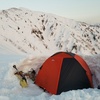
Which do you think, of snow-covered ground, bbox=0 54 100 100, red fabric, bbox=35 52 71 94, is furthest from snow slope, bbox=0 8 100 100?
red fabric, bbox=35 52 71 94

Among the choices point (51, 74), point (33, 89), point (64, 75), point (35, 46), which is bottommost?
point (35, 46)

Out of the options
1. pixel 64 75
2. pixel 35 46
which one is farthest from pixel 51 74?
pixel 35 46

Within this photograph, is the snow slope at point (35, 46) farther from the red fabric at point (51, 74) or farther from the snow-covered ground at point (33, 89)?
the red fabric at point (51, 74)

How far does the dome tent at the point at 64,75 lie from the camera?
827cm

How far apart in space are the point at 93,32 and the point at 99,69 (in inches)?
5949

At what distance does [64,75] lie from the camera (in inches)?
330

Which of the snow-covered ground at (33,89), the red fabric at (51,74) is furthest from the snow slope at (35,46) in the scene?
the red fabric at (51,74)

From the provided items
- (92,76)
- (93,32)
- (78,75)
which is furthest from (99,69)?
(93,32)

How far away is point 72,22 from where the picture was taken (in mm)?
166625

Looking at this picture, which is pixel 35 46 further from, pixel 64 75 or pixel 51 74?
pixel 64 75

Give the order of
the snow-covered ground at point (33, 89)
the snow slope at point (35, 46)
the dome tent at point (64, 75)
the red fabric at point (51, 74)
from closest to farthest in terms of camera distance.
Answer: the snow-covered ground at point (33, 89) < the snow slope at point (35, 46) < the dome tent at point (64, 75) < the red fabric at point (51, 74)

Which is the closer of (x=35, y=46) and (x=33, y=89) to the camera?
(x=33, y=89)

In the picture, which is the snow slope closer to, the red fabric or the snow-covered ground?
the snow-covered ground

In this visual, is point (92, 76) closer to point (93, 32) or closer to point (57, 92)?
point (57, 92)
